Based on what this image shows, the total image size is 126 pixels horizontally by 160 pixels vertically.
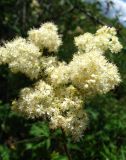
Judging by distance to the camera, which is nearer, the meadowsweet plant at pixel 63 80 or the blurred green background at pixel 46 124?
the meadowsweet plant at pixel 63 80

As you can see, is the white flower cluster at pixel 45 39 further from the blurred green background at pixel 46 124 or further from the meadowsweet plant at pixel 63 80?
the blurred green background at pixel 46 124

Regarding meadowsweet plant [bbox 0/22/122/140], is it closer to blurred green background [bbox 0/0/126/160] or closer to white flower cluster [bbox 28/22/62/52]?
white flower cluster [bbox 28/22/62/52]

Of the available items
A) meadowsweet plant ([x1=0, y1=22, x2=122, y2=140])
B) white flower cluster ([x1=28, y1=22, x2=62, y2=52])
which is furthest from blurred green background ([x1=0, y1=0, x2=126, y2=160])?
meadowsweet plant ([x1=0, y1=22, x2=122, y2=140])

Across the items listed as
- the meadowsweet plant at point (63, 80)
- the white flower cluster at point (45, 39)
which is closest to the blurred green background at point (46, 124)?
the white flower cluster at point (45, 39)

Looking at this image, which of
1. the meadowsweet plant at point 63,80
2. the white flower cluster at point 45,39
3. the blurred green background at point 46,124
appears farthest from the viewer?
the blurred green background at point 46,124

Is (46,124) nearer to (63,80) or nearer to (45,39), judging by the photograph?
(45,39)

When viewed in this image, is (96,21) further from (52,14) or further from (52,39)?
(52,39)

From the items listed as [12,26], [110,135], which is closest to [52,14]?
[12,26]
